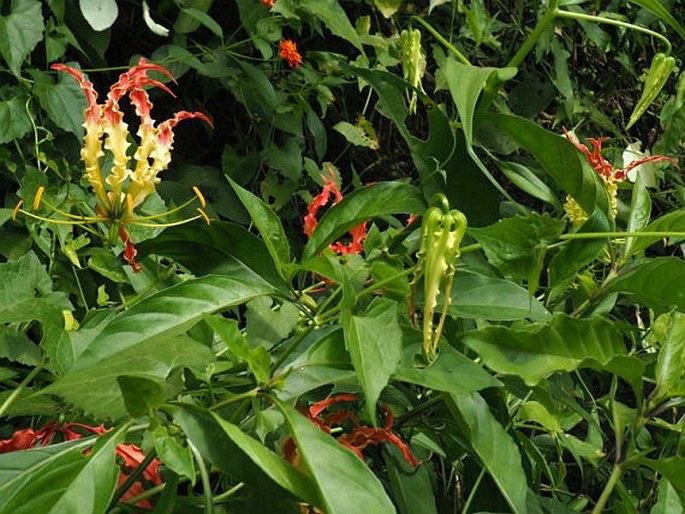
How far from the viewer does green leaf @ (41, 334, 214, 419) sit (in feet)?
1.82

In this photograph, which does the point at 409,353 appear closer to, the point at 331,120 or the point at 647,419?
the point at 647,419

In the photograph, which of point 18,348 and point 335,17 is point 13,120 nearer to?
point 335,17

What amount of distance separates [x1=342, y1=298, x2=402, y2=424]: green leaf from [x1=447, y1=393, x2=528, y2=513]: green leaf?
0.10m

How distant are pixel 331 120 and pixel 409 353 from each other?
1388mm

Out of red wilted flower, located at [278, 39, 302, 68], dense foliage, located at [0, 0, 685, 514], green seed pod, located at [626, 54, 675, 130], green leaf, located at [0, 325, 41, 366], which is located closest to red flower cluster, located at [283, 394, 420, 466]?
dense foliage, located at [0, 0, 685, 514]

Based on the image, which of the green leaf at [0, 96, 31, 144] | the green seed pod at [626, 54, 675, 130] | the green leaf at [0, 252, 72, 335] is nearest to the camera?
the green leaf at [0, 252, 72, 335]

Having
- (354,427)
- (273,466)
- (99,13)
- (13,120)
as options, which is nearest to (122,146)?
(354,427)

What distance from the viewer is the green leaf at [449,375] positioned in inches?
21.8

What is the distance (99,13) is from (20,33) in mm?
140

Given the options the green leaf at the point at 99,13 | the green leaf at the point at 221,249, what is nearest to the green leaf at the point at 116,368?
the green leaf at the point at 221,249

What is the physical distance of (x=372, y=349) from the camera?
528mm

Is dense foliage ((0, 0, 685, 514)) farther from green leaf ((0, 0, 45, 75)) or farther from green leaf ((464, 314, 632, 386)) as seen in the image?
green leaf ((0, 0, 45, 75))

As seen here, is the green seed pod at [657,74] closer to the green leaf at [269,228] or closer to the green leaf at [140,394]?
the green leaf at [269,228]

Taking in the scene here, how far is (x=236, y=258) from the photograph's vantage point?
0.68 meters
